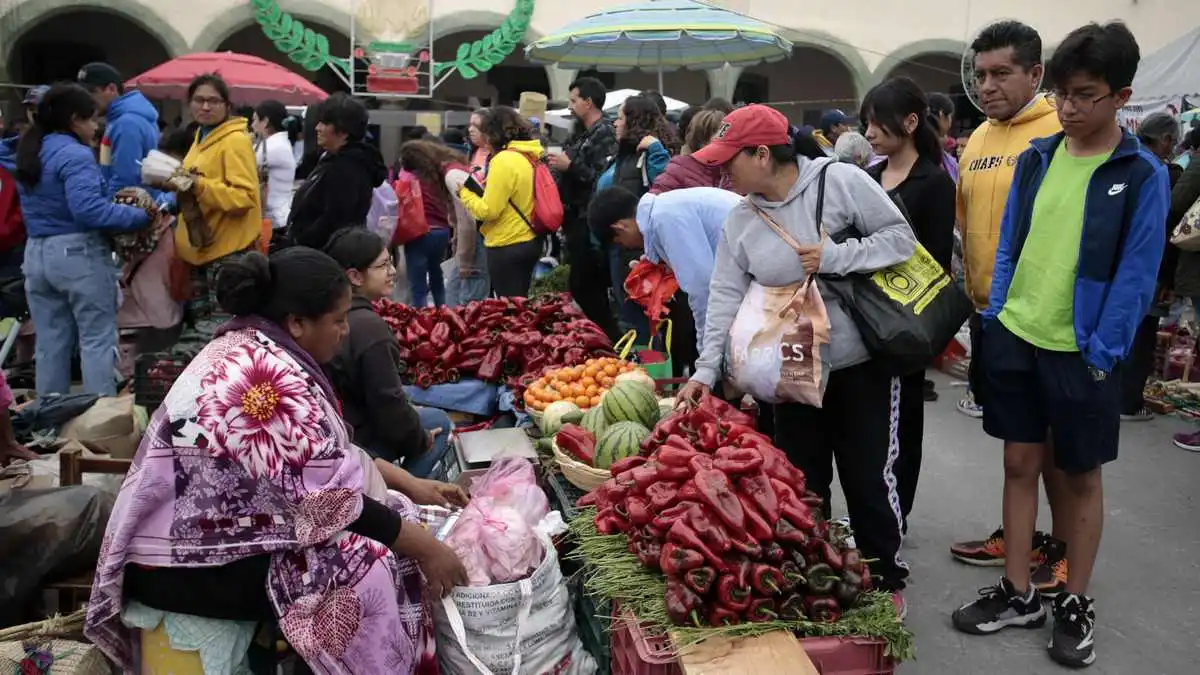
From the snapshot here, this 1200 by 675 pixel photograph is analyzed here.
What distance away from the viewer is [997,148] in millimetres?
4051

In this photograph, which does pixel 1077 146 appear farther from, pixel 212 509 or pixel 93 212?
pixel 93 212

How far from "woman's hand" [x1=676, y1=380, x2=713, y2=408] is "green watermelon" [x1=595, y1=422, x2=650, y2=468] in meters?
0.26

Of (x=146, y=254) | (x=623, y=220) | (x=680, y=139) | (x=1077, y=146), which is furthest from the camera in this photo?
(x=680, y=139)

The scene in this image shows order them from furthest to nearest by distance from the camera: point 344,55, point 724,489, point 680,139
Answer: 1. point 344,55
2. point 680,139
3. point 724,489

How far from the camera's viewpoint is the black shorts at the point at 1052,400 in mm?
3330

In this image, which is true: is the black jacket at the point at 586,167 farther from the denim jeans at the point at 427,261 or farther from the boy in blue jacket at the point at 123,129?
the boy in blue jacket at the point at 123,129

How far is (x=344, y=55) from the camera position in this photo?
825 inches

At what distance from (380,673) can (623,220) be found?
10.6 ft

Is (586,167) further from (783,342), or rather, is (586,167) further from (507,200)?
(783,342)

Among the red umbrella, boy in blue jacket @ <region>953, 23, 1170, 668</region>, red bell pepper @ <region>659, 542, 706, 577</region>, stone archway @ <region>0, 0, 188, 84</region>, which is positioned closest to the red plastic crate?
red bell pepper @ <region>659, 542, 706, 577</region>

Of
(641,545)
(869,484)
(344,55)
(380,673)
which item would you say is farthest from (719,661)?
(344,55)

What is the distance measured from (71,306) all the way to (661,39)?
6.18m

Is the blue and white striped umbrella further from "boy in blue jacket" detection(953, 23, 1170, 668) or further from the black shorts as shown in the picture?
the black shorts

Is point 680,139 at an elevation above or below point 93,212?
above
